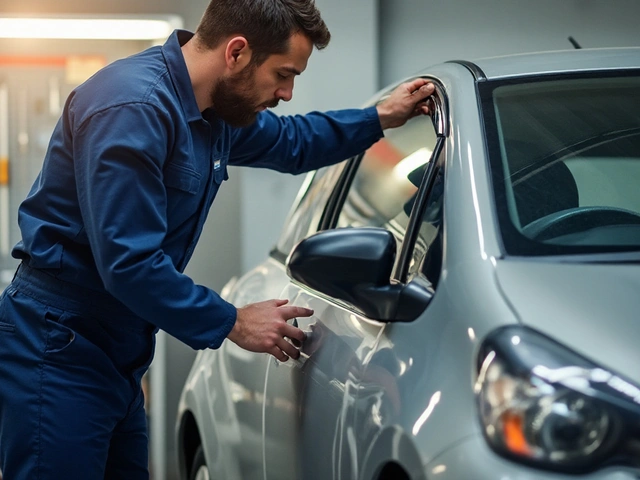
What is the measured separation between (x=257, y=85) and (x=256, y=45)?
86mm

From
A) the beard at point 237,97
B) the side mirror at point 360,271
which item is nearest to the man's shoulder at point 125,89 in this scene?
the beard at point 237,97

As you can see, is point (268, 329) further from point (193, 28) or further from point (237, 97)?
point (193, 28)

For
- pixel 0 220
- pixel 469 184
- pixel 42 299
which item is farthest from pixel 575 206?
pixel 0 220

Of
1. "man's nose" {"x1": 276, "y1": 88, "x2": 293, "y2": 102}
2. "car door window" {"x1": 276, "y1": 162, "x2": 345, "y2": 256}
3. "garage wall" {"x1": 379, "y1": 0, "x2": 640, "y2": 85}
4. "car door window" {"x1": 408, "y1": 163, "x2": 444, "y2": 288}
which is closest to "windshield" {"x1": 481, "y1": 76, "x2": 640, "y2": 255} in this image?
"car door window" {"x1": 408, "y1": 163, "x2": 444, "y2": 288}

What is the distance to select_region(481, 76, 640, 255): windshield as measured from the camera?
1.81 metres

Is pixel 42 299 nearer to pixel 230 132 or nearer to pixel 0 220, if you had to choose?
pixel 230 132

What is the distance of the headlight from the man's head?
3.29 ft

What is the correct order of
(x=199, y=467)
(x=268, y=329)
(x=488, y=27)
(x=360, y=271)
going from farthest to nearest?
(x=488, y=27) → (x=199, y=467) → (x=268, y=329) → (x=360, y=271)

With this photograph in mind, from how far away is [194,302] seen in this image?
81.3 inches

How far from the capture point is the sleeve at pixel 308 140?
8.89 feet

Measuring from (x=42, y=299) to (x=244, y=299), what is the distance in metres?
0.79

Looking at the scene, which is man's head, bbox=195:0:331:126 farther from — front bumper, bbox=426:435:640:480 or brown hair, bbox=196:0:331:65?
front bumper, bbox=426:435:640:480

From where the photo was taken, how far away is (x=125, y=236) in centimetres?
201

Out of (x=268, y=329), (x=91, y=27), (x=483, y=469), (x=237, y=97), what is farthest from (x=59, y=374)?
(x=91, y=27)
